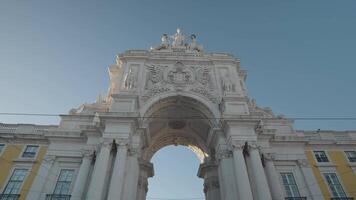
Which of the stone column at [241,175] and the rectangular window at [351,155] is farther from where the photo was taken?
the rectangular window at [351,155]

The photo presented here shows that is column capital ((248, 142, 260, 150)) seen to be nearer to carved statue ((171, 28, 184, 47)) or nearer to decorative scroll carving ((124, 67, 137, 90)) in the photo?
decorative scroll carving ((124, 67, 137, 90))

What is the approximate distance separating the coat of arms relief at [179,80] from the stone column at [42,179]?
37.0 feet

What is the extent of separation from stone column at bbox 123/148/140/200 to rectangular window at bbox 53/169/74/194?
5782 mm

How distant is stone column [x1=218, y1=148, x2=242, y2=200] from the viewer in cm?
2363

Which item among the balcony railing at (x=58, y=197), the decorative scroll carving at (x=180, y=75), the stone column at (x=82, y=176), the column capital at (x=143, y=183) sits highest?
the decorative scroll carving at (x=180, y=75)

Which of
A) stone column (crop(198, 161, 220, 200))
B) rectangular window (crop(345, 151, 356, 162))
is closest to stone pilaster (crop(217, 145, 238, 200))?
stone column (crop(198, 161, 220, 200))

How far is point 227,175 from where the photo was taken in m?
24.6

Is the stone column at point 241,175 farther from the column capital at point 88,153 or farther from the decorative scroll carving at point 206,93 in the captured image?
the column capital at point 88,153

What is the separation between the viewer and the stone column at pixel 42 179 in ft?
79.2

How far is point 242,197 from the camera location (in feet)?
71.3

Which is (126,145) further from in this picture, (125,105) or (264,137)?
(264,137)

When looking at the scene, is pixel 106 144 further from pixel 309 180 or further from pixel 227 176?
pixel 309 180

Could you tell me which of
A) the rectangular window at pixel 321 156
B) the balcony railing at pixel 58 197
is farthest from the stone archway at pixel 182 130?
the rectangular window at pixel 321 156

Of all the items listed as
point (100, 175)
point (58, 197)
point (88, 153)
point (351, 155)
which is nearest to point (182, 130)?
point (88, 153)
